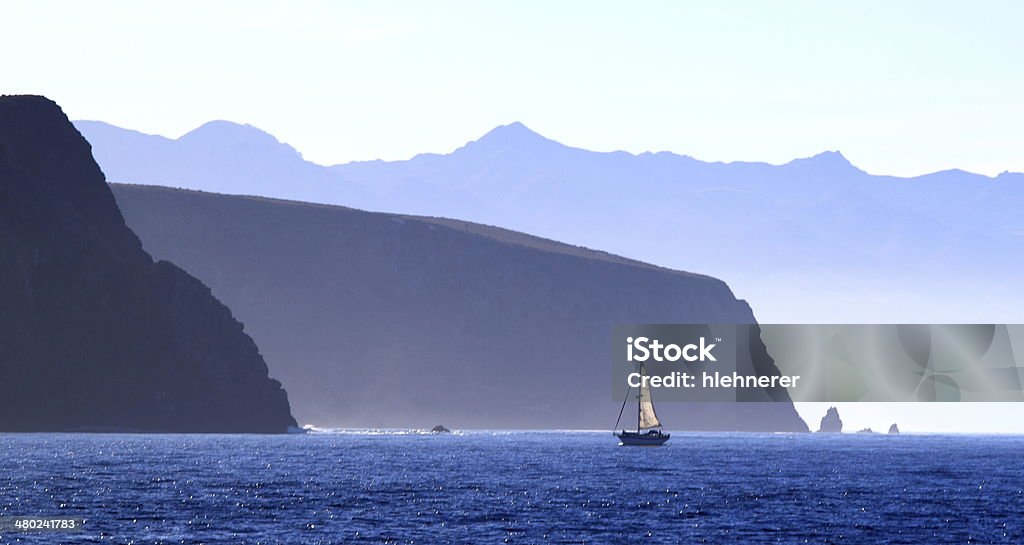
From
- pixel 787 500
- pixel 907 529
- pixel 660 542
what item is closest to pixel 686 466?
pixel 787 500

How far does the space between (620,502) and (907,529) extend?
22584mm

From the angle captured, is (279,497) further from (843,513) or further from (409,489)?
(843,513)

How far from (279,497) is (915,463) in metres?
95.6

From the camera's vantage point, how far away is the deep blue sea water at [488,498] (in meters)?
86.1

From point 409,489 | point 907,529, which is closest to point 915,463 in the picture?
point 409,489

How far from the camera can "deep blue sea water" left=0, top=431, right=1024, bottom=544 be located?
282 ft

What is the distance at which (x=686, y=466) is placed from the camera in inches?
6481

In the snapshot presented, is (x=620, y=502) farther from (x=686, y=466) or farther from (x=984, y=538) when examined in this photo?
(x=686, y=466)

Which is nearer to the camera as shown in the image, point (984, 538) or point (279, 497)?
point (984, 538)

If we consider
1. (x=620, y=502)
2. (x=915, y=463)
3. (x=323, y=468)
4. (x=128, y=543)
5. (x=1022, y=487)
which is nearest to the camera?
(x=128, y=543)

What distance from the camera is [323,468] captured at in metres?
148

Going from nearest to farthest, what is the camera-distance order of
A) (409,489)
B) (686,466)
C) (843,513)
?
(843,513) < (409,489) < (686,466)

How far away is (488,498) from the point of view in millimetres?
111188

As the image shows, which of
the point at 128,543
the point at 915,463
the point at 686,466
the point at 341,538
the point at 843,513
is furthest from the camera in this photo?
the point at 915,463
